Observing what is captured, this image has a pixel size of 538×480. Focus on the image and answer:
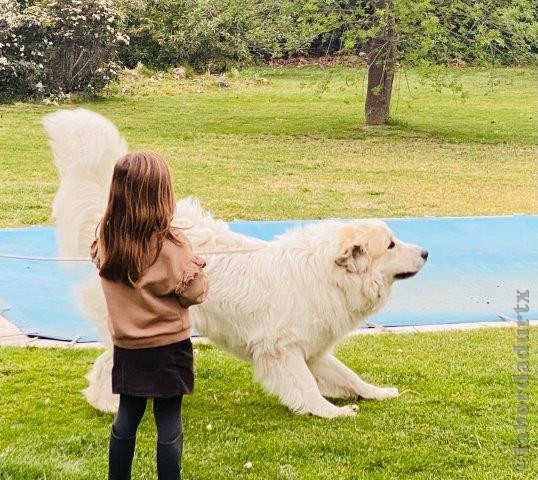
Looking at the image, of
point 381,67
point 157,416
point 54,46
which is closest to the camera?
point 157,416

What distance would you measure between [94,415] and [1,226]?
5277mm

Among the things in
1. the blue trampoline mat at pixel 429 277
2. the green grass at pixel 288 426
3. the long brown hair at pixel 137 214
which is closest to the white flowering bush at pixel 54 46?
the blue trampoline mat at pixel 429 277

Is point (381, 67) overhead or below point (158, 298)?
overhead

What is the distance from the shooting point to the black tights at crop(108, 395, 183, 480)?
344 cm

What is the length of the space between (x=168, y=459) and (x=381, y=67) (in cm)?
1574

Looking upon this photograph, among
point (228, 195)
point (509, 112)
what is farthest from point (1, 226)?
point (509, 112)

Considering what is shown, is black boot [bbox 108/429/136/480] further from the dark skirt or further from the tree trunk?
the tree trunk

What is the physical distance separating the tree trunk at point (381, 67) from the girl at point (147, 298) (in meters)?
12.5

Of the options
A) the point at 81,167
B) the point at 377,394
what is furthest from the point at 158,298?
the point at 377,394

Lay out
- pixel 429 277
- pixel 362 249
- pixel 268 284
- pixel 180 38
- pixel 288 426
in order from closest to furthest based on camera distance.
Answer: pixel 288 426
pixel 362 249
pixel 268 284
pixel 429 277
pixel 180 38

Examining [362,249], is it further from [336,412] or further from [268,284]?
[336,412]

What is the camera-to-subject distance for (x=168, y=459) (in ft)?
11.2

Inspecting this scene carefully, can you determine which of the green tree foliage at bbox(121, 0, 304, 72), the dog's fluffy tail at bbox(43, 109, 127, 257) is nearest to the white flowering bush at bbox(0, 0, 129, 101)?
the green tree foliage at bbox(121, 0, 304, 72)

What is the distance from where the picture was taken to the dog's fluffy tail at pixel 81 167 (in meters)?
4.59
